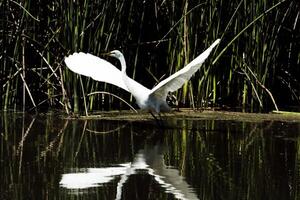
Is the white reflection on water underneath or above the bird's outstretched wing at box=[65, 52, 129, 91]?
underneath

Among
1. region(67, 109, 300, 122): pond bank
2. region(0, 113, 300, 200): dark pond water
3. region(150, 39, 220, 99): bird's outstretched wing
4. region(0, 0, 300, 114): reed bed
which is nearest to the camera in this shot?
region(0, 113, 300, 200): dark pond water

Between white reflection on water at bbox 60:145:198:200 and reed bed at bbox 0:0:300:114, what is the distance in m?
2.09

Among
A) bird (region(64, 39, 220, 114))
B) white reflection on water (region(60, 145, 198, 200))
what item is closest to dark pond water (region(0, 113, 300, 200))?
white reflection on water (region(60, 145, 198, 200))

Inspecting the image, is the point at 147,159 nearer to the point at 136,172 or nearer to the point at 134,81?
the point at 136,172

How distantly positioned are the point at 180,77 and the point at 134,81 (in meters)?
0.63

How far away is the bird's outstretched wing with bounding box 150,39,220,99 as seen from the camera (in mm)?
6062

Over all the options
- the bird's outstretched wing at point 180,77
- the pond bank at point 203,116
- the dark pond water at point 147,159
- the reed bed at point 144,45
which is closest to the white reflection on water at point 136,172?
the dark pond water at point 147,159

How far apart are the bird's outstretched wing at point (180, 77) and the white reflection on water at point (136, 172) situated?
2.76ft

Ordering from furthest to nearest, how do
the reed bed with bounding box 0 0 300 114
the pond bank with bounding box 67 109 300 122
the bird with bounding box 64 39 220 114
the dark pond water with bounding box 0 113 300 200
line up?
the reed bed with bounding box 0 0 300 114 < the pond bank with bounding box 67 109 300 122 < the bird with bounding box 64 39 220 114 < the dark pond water with bounding box 0 113 300 200

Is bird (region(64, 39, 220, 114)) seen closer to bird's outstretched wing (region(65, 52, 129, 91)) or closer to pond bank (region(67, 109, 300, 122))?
bird's outstretched wing (region(65, 52, 129, 91))

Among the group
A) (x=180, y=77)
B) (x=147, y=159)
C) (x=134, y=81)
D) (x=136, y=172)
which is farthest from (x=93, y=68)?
(x=136, y=172)

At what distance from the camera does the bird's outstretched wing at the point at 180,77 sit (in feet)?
19.9

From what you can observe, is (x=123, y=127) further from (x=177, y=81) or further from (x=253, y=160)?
(x=253, y=160)

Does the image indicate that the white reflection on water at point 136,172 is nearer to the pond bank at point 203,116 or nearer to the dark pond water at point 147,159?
the dark pond water at point 147,159
